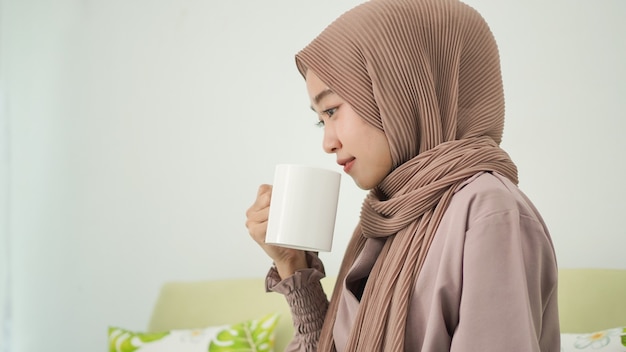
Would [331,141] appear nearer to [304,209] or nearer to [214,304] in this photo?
[304,209]

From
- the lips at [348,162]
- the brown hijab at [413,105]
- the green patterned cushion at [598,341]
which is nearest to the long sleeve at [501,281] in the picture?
the brown hijab at [413,105]

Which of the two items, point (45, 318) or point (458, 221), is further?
point (45, 318)

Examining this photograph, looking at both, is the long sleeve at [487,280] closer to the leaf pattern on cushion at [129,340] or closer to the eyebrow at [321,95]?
the eyebrow at [321,95]

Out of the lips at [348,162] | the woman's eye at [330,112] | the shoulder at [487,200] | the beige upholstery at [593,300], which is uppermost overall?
the woman's eye at [330,112]

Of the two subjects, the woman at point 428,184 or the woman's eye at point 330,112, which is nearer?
the woman at point 428,184

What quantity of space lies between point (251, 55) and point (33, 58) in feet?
2.70

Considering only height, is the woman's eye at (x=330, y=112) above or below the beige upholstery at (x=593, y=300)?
above

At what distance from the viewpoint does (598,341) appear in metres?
1.46

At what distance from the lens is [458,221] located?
0.92 meters

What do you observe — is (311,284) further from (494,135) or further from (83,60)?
(83,60)

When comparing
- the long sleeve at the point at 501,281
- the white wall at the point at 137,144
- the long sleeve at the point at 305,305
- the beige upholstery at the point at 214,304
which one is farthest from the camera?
the white wall at the point at 137,144

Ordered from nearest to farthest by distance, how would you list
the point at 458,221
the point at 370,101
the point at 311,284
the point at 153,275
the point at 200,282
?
1. the point at 458,221
2. the point at 370,101
3. the point at 311,284
4. the point at 200,282
5. the point at 153,275

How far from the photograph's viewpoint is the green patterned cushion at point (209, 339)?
73.9 inches

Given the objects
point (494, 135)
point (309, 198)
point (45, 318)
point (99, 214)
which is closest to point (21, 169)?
point (99, 214)
